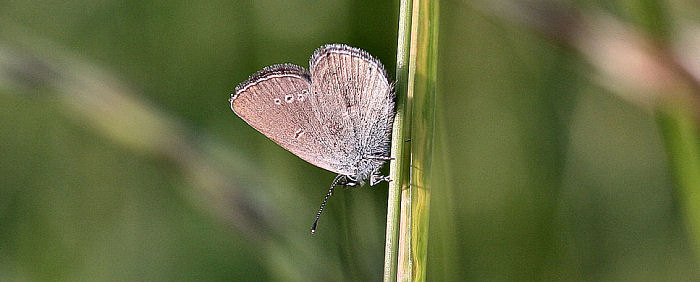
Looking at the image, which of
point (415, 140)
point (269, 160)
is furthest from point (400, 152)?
point (269, 160)

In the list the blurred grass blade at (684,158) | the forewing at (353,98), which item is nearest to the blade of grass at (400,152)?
the forewing at (353,98)

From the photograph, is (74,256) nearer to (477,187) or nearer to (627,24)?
(477,187)

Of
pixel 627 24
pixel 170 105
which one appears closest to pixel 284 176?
pixel 170 105

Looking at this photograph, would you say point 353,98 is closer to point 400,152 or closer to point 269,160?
point 269,160

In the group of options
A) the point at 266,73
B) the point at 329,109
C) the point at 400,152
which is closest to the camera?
the point at 400,152

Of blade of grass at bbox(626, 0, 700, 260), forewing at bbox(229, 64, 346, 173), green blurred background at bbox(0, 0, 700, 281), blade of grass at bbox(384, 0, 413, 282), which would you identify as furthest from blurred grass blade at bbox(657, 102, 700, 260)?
forewing at bbox(229, 64, 346, 173)

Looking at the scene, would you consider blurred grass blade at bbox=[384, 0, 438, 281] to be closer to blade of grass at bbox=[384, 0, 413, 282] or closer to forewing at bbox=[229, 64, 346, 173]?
blade of grass at bbox=[384, 0, 413, 282]
